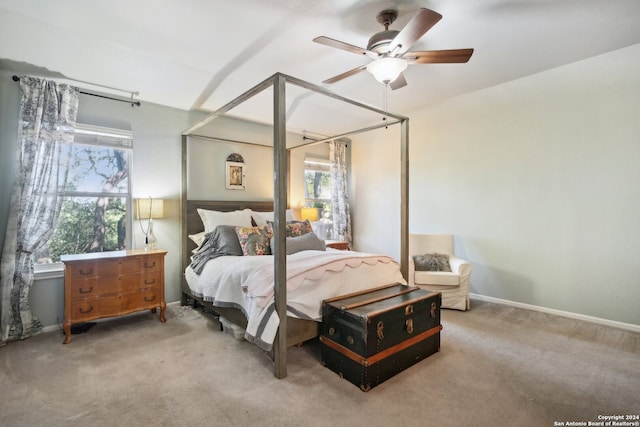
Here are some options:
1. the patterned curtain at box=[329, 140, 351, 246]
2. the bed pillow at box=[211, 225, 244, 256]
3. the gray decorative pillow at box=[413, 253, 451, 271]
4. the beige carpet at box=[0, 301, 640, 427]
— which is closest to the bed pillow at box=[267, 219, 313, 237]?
the bed pillow at box=[211, 225, 244, 256]

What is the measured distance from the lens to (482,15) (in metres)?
2.33

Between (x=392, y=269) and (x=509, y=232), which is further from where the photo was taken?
(x=509, y=232)

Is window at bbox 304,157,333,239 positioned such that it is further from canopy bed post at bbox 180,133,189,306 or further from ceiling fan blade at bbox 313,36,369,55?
ceiling fan blade at bbox 313,36,369,55

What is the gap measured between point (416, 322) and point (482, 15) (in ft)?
8.07

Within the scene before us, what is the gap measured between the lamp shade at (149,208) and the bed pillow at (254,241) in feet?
3.01

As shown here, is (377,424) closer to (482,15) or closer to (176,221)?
(482,15)

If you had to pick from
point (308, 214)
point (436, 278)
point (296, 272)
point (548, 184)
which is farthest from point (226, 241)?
point (548, 184)

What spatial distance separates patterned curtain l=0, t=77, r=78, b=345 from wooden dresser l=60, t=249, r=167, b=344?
1.22 feet

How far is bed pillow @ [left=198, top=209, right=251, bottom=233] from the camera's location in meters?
3.71

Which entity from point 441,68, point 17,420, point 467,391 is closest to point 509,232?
point 441,68

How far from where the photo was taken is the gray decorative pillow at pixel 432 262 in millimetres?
3777

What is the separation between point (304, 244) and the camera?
11.1ft

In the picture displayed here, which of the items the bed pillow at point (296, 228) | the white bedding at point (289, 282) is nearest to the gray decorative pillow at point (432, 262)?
the white bedding at point (289, 282)

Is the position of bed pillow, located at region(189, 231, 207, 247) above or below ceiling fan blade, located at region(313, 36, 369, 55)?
below
